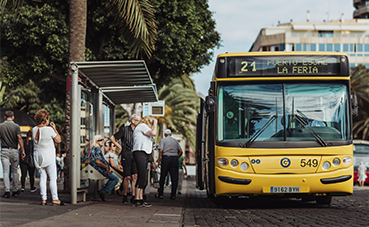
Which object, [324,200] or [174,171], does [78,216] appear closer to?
[324,200]

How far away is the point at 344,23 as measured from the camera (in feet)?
299

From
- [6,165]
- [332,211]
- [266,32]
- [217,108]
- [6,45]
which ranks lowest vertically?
[332,211]

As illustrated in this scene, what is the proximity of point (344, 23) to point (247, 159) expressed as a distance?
281ft

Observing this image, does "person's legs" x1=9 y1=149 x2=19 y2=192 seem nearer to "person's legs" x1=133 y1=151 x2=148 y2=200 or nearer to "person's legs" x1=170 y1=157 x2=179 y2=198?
"person's legs" x1=133 y1=151 x2=148 y2=200

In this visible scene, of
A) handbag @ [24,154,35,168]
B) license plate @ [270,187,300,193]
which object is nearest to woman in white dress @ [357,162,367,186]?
handbag @ [24,154,35,168]

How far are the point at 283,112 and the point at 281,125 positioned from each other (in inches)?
9.9

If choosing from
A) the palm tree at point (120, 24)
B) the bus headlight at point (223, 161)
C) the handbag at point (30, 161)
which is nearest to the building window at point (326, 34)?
the palm tree at point (120, 24)

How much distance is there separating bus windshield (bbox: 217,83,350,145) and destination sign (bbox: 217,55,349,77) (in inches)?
9.3

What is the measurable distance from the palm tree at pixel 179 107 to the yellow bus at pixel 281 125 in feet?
88.6

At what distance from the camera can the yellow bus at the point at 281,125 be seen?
10609mm

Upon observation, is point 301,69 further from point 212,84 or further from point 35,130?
point 35,130

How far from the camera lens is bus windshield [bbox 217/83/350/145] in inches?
422

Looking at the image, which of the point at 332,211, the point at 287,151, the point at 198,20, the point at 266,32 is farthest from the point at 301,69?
the point at 266,32

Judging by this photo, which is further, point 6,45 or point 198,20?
→ point 198,20
